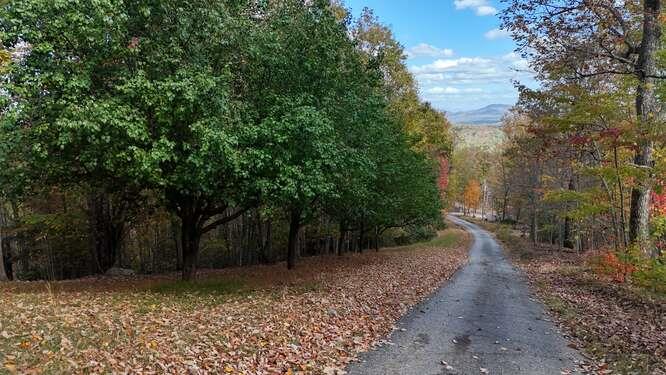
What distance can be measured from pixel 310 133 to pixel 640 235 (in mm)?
11681

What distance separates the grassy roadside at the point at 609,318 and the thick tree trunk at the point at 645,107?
7.00 feet

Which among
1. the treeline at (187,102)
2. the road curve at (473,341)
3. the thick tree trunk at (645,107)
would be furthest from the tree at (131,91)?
the thick tree trunk at (645,107)

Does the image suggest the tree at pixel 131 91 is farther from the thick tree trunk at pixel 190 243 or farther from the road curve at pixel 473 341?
the road curve at pixel 473 341

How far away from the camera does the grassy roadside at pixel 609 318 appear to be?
8344mm

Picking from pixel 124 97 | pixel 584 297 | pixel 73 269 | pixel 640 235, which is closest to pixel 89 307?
pixel 124 97

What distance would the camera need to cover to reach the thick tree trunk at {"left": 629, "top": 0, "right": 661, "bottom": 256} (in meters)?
14.0

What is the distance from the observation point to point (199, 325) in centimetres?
895

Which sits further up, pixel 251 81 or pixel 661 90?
pixel 251 81

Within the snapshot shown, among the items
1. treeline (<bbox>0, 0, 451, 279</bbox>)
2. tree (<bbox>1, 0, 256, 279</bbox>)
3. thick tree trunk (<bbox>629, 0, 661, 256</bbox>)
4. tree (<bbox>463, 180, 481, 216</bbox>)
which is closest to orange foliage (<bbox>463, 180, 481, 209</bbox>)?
tree (<bbox>463, 180, 481, 216</bbox>)

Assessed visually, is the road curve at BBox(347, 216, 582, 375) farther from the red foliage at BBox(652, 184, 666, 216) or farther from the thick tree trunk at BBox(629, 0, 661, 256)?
the red foliage at BBox(652, 184, 666, 216)

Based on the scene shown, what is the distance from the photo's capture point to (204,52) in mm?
11977

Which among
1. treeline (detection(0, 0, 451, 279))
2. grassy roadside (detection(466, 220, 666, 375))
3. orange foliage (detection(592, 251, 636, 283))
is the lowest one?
grassy roadside (detection(466, 220, 666, 375))

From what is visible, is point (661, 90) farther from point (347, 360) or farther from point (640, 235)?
point (347, 360)

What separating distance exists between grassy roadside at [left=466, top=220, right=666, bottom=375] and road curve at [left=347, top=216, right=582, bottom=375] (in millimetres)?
494
